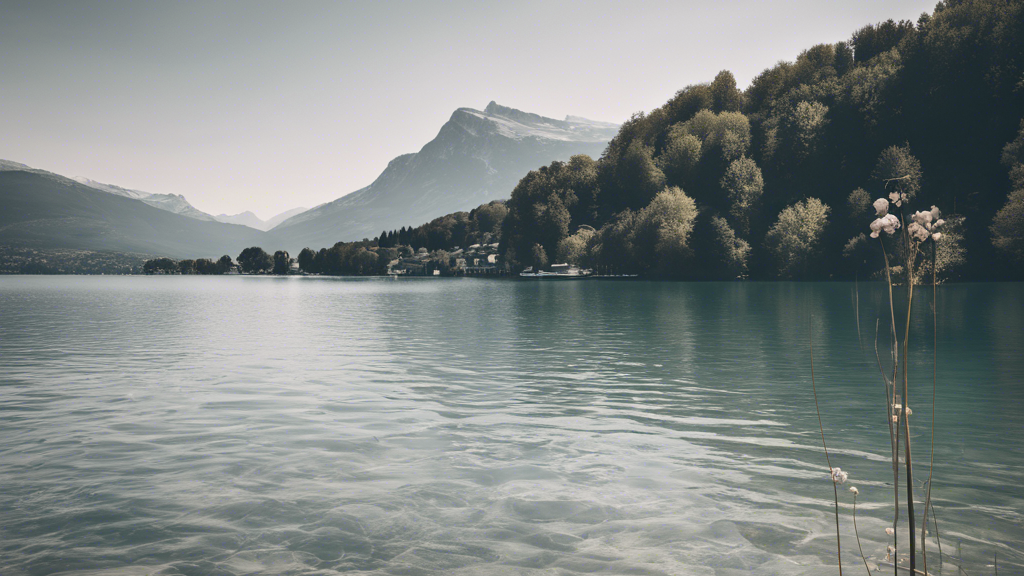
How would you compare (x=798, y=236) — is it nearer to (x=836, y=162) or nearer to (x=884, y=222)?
(x=836, y=162)

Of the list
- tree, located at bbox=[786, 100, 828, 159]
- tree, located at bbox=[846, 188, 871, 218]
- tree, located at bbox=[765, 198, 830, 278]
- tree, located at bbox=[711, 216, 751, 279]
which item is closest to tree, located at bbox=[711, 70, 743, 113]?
tree, located at bbox=[786, 100, 828, 159]

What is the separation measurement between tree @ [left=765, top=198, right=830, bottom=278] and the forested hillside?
0.23 meters

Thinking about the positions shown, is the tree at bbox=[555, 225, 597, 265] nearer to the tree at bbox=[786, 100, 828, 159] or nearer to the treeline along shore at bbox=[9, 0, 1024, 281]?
the treeline along shore at bbox=[9, 0, 1024, 281]

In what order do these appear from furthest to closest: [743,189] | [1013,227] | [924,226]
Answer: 1. [743,189]
2. [1013,227]
3. [924,226]

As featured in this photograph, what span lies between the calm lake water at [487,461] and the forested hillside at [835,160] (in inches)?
2857

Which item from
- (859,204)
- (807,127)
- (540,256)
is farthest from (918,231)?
(540,256)

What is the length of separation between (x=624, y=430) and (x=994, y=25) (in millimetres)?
111509

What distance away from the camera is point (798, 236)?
105 meters

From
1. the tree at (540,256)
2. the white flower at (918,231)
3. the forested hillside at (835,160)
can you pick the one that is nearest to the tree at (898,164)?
the forested hillside at (835,160)

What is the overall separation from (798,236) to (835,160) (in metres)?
19.9

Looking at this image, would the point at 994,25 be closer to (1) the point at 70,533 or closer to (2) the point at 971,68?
(2) the point at 971,68

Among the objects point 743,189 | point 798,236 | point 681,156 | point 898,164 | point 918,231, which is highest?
point 681,156

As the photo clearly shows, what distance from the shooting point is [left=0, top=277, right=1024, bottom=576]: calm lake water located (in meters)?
8.66

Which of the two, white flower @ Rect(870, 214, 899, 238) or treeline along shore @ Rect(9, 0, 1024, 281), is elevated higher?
treeline along shore @ Rect(9, 0, 1024, 281)
